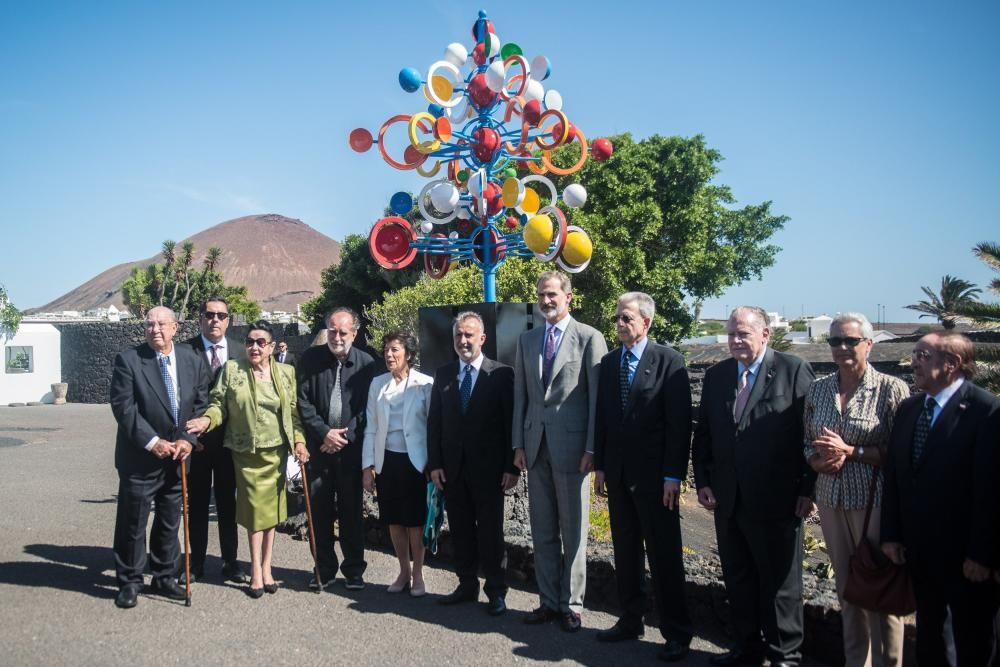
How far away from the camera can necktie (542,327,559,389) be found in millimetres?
4793

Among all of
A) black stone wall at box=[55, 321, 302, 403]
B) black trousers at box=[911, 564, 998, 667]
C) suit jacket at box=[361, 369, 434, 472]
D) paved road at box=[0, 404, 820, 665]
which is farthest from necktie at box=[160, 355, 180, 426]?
black stone wall at box=[55, 321, 302, 403]

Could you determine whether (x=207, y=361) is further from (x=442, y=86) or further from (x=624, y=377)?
(x=442, y=86)

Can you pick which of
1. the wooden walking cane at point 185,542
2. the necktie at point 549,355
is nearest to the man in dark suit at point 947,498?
the necktie at point 549,355

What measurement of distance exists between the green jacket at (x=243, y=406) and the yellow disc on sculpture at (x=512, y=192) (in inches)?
126

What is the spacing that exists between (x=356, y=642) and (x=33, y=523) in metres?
4.62

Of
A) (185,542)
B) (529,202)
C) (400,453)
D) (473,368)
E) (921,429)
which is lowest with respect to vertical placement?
(185,542)

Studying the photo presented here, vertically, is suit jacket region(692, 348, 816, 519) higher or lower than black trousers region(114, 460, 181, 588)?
higher

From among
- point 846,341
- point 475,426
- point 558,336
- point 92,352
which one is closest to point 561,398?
point 558,336

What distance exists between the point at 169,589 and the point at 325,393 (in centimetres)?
168

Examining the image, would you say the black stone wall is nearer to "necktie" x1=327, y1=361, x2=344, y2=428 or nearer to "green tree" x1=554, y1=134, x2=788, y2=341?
"green tree" x1=554, y1=134, x2=788, y2=341

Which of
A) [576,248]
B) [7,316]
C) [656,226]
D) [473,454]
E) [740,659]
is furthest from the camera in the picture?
[7,316]

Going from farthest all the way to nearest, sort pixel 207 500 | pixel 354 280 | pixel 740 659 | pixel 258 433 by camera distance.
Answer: pixel 354 280 < pixel 207 500 < pixel 258 433 < pixel 740 659

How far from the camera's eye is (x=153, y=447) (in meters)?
5.24

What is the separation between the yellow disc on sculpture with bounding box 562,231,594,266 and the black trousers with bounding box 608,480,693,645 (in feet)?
11.4
